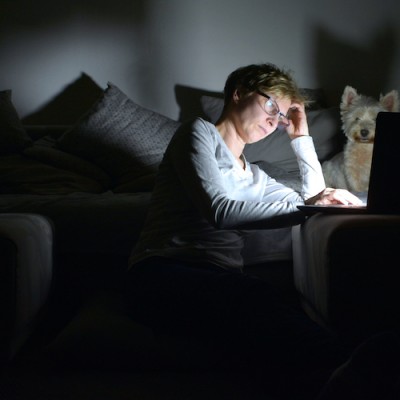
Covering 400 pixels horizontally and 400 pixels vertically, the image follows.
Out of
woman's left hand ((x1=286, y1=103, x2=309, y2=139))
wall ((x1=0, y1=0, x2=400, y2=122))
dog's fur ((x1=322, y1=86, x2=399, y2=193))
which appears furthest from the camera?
wall ((x1=0, y1=0, x2=400, y2=122))

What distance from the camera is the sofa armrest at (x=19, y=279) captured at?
147 centimetres

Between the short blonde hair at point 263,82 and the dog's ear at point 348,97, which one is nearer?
the short blonde hair at point 263,82

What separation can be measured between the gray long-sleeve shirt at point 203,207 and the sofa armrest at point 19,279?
279mm

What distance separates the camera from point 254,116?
65.9 inches

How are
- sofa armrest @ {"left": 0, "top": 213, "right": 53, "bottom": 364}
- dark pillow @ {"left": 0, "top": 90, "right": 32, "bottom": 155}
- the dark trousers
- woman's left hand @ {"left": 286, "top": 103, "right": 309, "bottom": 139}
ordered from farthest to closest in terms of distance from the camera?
dark pillow @ {"left": 0, "top": 90, "right": 32, "bottom": 155} → woman's left hand @ {"left": 286, "top": 103, "right": 309, "bottom": 139} → sofa armrest @ {"left": 0, "top": 213, "right": 53, "bottom": 364} → the dark trousers

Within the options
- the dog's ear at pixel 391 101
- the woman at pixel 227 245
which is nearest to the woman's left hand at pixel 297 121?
the woman at pixel 227 245

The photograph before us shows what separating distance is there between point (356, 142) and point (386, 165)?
4.43ft

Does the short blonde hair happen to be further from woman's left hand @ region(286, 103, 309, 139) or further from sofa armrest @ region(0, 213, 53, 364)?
sofa armrest @ region(0, 213, 53, 364)

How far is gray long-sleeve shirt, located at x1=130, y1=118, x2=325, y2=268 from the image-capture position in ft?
4.65

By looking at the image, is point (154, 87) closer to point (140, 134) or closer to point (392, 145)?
point (140, 134)

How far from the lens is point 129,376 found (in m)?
1.52

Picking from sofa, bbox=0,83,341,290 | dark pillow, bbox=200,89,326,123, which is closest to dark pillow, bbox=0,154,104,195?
sofa, bbox=0,83,341,290

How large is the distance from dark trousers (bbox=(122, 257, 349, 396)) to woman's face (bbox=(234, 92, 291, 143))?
425 millimetres

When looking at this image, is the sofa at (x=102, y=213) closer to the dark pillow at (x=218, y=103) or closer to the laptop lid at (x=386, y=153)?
the dark pillow at (x=218, y=103)
